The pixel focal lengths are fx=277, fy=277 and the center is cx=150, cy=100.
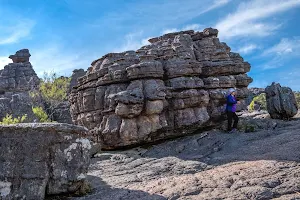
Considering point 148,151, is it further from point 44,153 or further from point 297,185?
point 297,185

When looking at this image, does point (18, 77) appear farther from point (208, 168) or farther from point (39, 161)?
point (208, 168)

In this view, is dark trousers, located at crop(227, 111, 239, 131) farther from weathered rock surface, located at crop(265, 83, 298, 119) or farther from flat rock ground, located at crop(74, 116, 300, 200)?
weathered rock surface, located at crop(265, 83, 298, 119)

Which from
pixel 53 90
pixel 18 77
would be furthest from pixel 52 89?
pixel 18 77

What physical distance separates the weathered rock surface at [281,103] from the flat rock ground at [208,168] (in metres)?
1.29

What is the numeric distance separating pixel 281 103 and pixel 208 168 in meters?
10.8

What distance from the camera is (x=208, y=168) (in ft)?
41.5

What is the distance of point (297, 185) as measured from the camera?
359 inches

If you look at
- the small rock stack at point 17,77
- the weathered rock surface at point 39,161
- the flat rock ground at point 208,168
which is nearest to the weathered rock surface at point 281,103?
the flat rock ground at point 208,168

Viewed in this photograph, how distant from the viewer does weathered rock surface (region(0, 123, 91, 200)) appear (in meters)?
9.70

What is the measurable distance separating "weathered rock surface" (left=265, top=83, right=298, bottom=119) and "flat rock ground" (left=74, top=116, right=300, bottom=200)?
1.29 m

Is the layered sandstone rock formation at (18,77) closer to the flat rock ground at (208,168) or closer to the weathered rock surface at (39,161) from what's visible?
the flat rock ground at (208,168)

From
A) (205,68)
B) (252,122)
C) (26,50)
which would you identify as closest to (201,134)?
(252,122)

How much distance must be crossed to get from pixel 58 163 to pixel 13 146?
168cm

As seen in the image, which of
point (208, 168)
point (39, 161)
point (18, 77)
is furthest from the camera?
point (18, 77)
